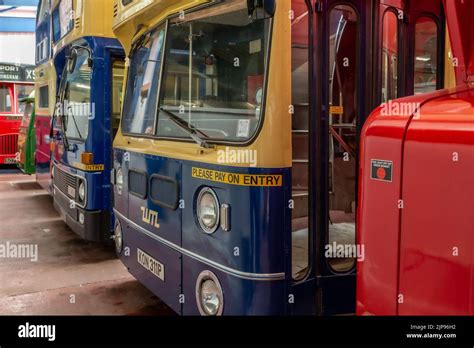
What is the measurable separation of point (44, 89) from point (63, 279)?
160 inches

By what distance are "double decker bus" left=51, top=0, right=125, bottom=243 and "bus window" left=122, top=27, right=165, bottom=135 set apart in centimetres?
162

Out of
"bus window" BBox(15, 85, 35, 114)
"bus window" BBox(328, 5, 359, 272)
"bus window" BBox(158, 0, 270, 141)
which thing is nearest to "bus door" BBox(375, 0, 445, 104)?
"bus window" BBox(328, 5, 359, 272)

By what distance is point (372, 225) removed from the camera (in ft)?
5.96

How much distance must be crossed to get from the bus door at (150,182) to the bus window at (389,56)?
51.3 inches

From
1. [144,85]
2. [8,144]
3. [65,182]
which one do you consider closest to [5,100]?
Answer: [8,144]

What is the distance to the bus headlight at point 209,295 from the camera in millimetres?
2666

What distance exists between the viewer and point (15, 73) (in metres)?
12.5

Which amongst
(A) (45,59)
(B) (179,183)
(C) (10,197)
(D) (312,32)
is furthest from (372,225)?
(C) (10,197)

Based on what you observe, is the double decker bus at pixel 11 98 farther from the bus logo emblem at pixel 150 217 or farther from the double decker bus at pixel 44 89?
the bus logo emblem at pixel 150 217

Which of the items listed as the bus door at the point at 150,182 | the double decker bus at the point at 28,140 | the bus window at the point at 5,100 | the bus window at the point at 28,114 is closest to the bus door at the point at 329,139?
the bus door at the point at 150,182

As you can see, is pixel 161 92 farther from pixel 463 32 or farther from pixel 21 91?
pixel 21 91

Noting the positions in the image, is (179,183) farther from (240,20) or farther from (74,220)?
(74,220)

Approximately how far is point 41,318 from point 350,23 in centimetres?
241

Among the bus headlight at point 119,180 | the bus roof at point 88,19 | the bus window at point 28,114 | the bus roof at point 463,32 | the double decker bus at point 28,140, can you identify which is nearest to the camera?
the bus roof at point 463,32
